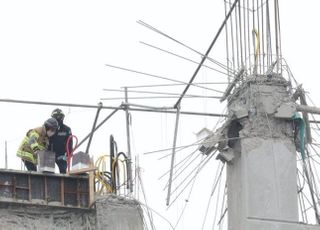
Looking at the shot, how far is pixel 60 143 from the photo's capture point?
117ft

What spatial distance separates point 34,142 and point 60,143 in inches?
25.6

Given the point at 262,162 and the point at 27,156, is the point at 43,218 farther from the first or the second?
the point at 262,162

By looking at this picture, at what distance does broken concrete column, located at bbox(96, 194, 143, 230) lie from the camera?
3453 centimetres

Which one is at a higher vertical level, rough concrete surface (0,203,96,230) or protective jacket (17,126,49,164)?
protective jacket (17,126,49,164)

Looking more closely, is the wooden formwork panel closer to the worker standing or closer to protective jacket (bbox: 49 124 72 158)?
the worker standing

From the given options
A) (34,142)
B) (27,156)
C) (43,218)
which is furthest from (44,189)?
(34,142)

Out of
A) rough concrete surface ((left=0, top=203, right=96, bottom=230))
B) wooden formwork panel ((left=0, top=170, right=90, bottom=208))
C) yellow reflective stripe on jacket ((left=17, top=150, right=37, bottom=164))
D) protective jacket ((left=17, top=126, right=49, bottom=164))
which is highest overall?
protective jacket ((left=17, top=126, right=49, bottom=164))

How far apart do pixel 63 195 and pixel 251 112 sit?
4.68m

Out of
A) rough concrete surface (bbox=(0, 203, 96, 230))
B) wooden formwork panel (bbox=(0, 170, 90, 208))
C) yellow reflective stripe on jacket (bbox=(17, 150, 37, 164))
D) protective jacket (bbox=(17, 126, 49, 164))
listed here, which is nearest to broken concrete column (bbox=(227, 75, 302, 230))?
rough concrete surface (bbox=(0, 203, 96, 230))

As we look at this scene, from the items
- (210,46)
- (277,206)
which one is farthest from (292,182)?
(210,46)

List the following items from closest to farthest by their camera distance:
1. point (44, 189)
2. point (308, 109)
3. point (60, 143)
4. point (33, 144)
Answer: point (308, 109) < point (44, 189) < point (33, 144) < point (60, 143)

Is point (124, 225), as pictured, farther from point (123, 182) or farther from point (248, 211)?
point (248, 211)

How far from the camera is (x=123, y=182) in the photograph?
35531 millimetres

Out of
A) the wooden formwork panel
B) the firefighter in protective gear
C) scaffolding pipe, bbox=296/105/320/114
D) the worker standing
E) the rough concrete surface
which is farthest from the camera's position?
the worker standing
